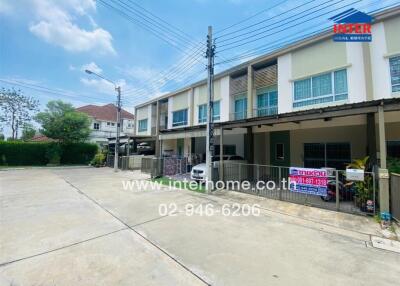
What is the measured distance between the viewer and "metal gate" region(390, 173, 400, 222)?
226 inches

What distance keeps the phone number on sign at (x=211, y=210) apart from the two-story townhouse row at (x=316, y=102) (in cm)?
395

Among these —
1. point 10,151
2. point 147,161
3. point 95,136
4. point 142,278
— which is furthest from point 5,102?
point 142,278

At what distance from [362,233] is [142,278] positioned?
5408mm

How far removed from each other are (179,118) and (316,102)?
13275 mm

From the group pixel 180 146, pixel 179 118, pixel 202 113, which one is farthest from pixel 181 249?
pixel 179 118

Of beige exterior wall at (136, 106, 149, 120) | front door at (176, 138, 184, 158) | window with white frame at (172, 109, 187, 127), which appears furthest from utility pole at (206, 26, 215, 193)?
beige exterior wall at (136, 106, 149, 120)

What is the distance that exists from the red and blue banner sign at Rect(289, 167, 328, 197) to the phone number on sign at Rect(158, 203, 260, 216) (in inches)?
68.7

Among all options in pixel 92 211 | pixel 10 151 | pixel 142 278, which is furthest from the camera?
pixel 10 151

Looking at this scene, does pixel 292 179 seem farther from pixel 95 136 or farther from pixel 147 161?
pixel 95 136

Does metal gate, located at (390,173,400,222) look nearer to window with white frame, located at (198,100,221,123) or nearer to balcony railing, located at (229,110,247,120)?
balcony railing, located at (229,110,247,120)

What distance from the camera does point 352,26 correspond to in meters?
10.1

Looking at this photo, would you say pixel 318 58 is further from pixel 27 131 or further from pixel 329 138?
pixel 27 131

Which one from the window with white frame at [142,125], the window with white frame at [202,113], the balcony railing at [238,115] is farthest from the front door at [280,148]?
the window with white frame at [142,125]

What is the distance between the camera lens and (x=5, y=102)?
27188 millimetres
